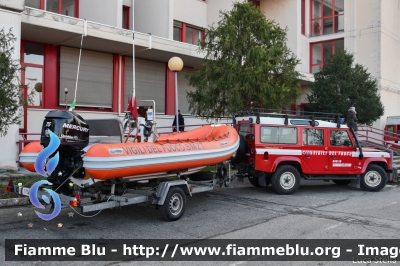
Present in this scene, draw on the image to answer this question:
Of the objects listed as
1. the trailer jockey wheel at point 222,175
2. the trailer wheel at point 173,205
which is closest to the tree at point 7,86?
the trailer wheel at point 173,205

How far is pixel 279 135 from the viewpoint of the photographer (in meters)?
10.4

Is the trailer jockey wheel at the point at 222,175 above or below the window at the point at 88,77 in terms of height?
below

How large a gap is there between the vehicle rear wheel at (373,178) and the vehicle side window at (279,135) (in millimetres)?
2496

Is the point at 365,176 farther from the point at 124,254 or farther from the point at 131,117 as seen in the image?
the point at 124,254

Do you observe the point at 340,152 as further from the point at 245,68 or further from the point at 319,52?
the point at 319,52

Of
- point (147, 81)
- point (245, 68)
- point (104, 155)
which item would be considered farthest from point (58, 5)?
point (104, 155)

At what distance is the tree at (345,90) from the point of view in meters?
20.2

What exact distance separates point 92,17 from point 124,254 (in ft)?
44.8

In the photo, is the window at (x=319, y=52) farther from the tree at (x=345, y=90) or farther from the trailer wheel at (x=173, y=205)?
the trailer wheel at (x=173, y=205)

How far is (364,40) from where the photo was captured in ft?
85.6

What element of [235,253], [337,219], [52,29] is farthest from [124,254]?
[52,29]

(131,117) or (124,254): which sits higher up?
(131,117)

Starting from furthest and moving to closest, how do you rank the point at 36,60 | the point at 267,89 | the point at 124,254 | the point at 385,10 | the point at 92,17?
the point at 385,10
the point at 92,17
the point at 36,60
the point at 267,89
the point at 124,254

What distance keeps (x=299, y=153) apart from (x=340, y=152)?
1286 mm
